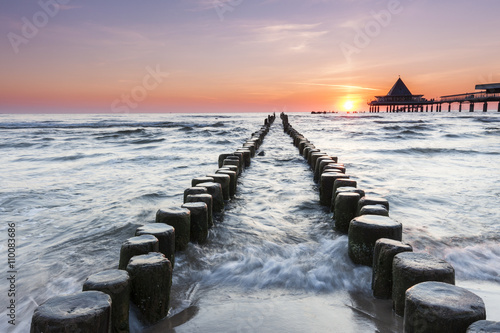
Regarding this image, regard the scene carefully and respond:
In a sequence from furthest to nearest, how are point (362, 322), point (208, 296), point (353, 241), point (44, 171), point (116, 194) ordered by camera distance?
point (44, 171) → point (116, 194) → point (353, 241) → point (208, 296) → point (362, 322)

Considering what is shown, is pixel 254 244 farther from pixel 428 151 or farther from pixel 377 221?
pixel 428 151

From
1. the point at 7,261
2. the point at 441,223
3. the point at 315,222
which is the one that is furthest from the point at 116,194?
the point at 441,223

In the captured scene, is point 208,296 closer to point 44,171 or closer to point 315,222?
point 315,222

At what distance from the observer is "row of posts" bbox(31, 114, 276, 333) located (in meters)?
1.77

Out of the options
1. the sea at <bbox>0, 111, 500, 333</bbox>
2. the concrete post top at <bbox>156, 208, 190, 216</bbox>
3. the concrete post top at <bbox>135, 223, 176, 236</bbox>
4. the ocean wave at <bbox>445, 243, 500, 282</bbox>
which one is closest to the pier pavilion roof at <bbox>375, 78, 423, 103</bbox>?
the sea at <bbox>0, 111, 500, 333</bbox>

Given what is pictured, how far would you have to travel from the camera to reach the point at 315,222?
16.1 ft

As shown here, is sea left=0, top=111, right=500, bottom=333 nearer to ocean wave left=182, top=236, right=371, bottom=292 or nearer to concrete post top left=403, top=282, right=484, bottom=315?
ocean wave left=182, top=236, right=371, bottom=292

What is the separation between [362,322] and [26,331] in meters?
2.47

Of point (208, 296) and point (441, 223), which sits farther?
point (441, 223)

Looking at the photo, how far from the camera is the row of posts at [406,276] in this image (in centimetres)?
175

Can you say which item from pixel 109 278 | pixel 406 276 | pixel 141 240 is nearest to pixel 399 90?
Answer: pixel 406 276

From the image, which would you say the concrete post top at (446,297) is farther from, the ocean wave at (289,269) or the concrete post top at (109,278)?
the concrete post top at (109,278)

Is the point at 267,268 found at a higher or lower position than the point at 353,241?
lower

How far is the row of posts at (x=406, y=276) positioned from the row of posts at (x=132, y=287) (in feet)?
5.08
